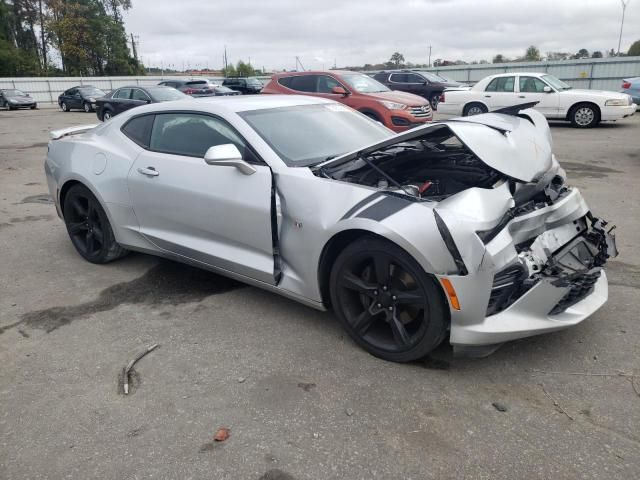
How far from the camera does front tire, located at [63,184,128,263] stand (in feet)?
15.2

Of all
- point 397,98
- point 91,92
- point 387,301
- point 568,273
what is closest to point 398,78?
point 397,98

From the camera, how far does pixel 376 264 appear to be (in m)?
2.92

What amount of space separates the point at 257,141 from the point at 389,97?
873cm

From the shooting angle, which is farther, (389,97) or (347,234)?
(389,97)

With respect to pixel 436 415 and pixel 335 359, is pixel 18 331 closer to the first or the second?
pixel 335 359

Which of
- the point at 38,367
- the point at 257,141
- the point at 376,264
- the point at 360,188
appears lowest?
the point at 38,367

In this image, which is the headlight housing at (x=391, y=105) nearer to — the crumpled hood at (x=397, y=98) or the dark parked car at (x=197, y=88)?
the crumpled hood at (x=397, y=98)

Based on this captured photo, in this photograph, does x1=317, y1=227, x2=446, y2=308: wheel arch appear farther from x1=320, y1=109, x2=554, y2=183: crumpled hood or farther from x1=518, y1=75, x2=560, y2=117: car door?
x1=518, y1=75, x2=560, y2=117: car door

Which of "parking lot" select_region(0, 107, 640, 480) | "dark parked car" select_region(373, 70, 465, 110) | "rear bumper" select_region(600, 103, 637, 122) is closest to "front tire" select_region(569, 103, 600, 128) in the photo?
"rear bumper" select_region(600, 103, 637, 122)

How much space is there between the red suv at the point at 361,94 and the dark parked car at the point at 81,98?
17.1m

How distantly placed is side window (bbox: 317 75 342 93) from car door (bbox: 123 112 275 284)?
8.36 meters

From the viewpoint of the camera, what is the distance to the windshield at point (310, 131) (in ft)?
11.7

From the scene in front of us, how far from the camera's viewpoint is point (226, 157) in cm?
329

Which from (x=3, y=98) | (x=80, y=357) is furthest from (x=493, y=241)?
(x=3, y=98)
